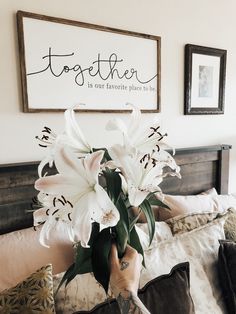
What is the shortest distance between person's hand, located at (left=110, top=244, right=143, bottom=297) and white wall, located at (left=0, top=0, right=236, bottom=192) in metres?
0.83

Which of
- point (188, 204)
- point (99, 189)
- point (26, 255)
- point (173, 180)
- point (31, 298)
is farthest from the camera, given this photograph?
point (173, 180)

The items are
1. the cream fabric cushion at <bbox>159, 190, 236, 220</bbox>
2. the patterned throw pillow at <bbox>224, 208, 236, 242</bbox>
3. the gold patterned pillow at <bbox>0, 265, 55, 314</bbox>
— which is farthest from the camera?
the cream fabric cushion at <bbox>159, 190, 236, 220</bbox>

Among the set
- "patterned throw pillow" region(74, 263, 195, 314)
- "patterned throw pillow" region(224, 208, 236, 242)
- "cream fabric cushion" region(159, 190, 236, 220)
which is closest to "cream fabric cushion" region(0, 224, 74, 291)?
"patterned throw pillow" region(74, 263, 195, 314)

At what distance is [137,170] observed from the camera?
64 cm

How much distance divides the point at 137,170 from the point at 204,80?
1.53 metres

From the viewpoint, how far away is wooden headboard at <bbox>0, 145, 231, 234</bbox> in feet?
4.14

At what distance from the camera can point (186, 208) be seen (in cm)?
163

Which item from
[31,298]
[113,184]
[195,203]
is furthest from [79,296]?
[195,203]

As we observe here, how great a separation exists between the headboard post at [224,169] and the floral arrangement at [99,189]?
147cm

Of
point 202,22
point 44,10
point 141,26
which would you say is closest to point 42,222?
point 44,10

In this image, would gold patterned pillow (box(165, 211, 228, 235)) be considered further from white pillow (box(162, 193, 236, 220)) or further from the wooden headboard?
the wooden headboard

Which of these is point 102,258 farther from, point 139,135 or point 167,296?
point 167,296

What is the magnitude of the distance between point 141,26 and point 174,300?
1.41 meters

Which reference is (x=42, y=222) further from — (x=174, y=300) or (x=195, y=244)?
(x=195, y=244)
